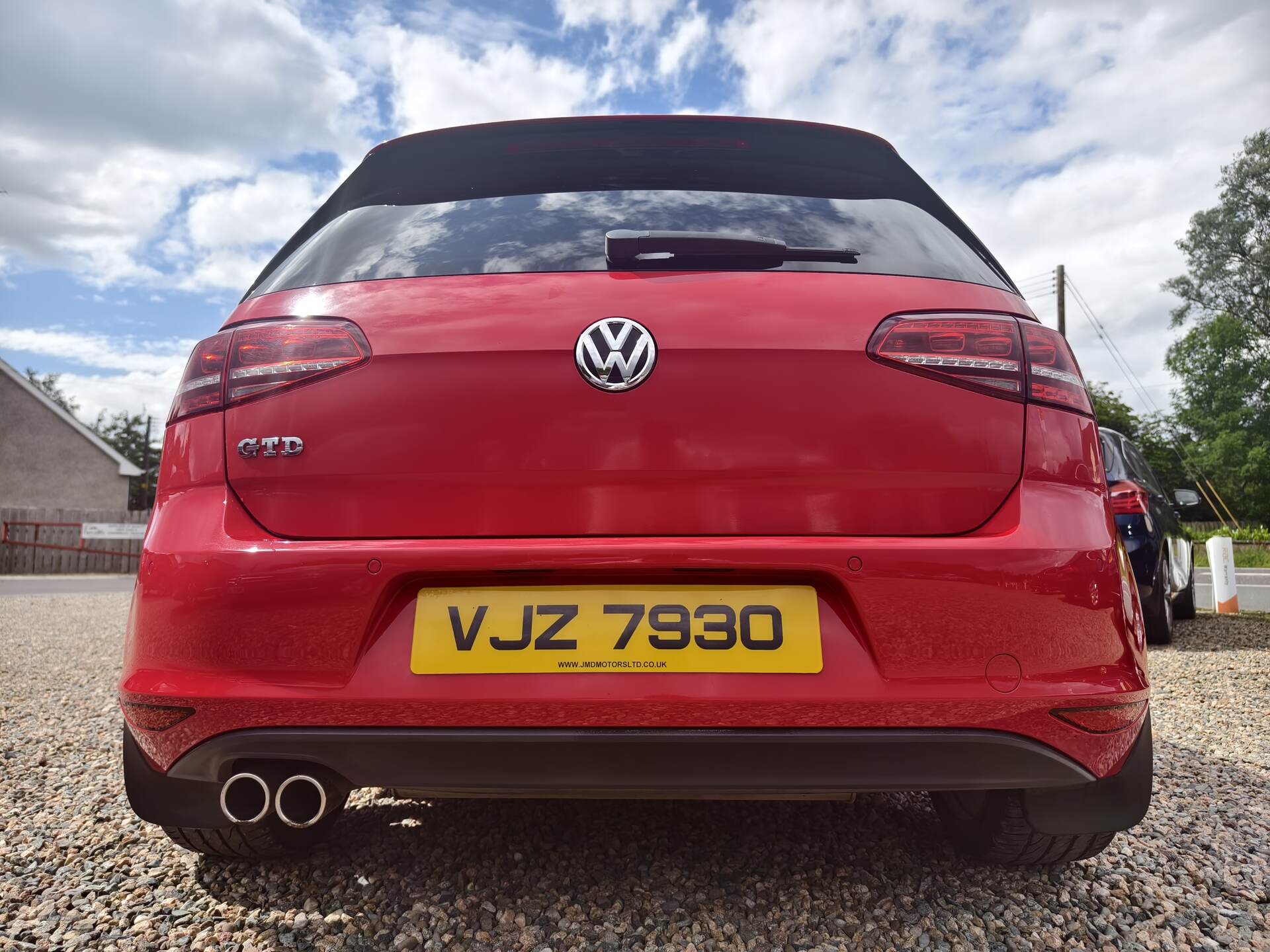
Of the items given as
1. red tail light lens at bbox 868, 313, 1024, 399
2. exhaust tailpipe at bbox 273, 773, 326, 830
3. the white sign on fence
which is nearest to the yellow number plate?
exhaust tailpipe at bbox 273, 773, 326, 830

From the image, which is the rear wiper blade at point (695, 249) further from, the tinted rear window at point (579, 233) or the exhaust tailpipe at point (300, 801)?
the exhaust tailpipe at point (300, 801)

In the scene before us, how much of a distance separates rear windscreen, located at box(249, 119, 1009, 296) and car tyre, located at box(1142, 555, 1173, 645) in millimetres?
5388

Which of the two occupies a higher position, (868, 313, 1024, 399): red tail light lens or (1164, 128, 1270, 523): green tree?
(1164, 128, 1270, 523): green tree

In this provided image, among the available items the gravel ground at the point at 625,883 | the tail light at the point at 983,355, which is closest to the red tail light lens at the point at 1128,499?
the gravel ground at the point at 625,883

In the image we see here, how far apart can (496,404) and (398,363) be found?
0.64 ft

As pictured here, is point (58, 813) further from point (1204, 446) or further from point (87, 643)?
point (1204, 446)

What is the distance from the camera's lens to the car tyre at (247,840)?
1951 mm

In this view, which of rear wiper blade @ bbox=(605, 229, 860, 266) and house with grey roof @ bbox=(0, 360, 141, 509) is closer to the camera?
rear wiper blade @ bbox=(605, 229, 860, 266)

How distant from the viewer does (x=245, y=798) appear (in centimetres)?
167

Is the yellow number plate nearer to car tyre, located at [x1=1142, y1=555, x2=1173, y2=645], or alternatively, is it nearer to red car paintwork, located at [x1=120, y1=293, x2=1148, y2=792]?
red car paintwork, located at [x1=120, y1=293, x2=1148, y2=792]

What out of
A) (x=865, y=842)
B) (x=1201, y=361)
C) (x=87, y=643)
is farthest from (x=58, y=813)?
(x=1201, y=361)

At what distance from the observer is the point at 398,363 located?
1637 millimetres

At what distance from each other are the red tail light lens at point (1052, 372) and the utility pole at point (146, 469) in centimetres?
5923

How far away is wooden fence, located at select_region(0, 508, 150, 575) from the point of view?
2462 centimetres
